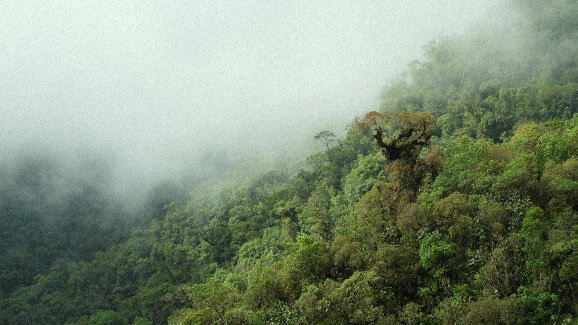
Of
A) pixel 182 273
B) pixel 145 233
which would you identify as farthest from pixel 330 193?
pixel 145 233

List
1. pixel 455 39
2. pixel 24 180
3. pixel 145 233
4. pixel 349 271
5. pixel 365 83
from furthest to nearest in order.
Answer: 1. pixel 24 180
2. pixel 365 83
3. pixel 145 233
4. pixel 455 39
5. pixel 349 271

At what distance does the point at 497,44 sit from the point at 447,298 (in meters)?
53.7

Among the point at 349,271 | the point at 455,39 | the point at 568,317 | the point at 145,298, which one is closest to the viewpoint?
the point at 568,317

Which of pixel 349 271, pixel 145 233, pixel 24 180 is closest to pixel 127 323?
pixel 145 233

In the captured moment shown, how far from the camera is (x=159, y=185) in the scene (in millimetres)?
97375

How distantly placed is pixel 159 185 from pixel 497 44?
7507cm

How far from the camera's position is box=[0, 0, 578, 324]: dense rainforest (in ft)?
54.2

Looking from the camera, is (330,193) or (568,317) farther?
(330,193)

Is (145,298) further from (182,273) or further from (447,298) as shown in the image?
(447,298)

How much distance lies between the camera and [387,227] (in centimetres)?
2153

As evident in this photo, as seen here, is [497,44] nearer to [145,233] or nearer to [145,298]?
[145,298]

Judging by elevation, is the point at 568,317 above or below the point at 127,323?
above

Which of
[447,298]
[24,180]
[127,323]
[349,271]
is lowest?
[127,323]

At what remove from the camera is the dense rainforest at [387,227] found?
16.5 metres
